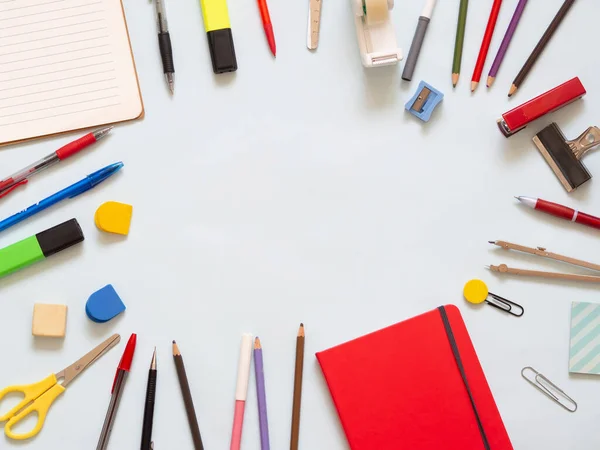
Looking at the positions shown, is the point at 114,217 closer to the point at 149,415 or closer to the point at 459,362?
the point at 149,415

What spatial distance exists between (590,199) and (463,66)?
290mm

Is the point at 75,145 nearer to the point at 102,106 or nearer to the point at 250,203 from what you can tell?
the point at 102,106

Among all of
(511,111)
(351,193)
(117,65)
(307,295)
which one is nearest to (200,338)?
(307,295)

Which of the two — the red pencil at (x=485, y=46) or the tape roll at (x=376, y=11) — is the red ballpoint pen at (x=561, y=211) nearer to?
A: the red pencil at (x=485, y=46)

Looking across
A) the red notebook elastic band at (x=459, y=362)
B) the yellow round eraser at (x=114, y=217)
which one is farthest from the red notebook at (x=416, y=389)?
the yellow round eraser at (x=114, y=217)

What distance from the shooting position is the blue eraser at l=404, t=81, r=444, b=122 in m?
0.94

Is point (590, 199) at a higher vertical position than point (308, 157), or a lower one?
lower

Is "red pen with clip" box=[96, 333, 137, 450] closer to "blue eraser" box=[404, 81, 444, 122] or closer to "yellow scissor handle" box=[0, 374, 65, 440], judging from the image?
"yellow scissor handle" box=[0, 374, 65, 440]

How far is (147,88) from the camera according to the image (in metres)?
0.94

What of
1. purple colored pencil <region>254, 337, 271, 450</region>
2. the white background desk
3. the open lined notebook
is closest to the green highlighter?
the white background desk

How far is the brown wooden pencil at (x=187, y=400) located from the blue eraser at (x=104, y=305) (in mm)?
103

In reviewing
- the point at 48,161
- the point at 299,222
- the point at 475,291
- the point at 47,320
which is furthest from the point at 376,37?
the point at 47,320

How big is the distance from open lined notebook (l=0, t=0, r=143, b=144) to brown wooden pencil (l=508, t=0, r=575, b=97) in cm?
59

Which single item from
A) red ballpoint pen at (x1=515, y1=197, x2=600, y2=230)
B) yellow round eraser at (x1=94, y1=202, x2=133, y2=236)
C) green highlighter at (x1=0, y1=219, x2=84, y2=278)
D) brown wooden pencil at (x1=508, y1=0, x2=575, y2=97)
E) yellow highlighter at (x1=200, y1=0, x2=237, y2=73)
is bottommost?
red ballpoint pen at (x1=515, y1=197, x2=600, y2=230)
